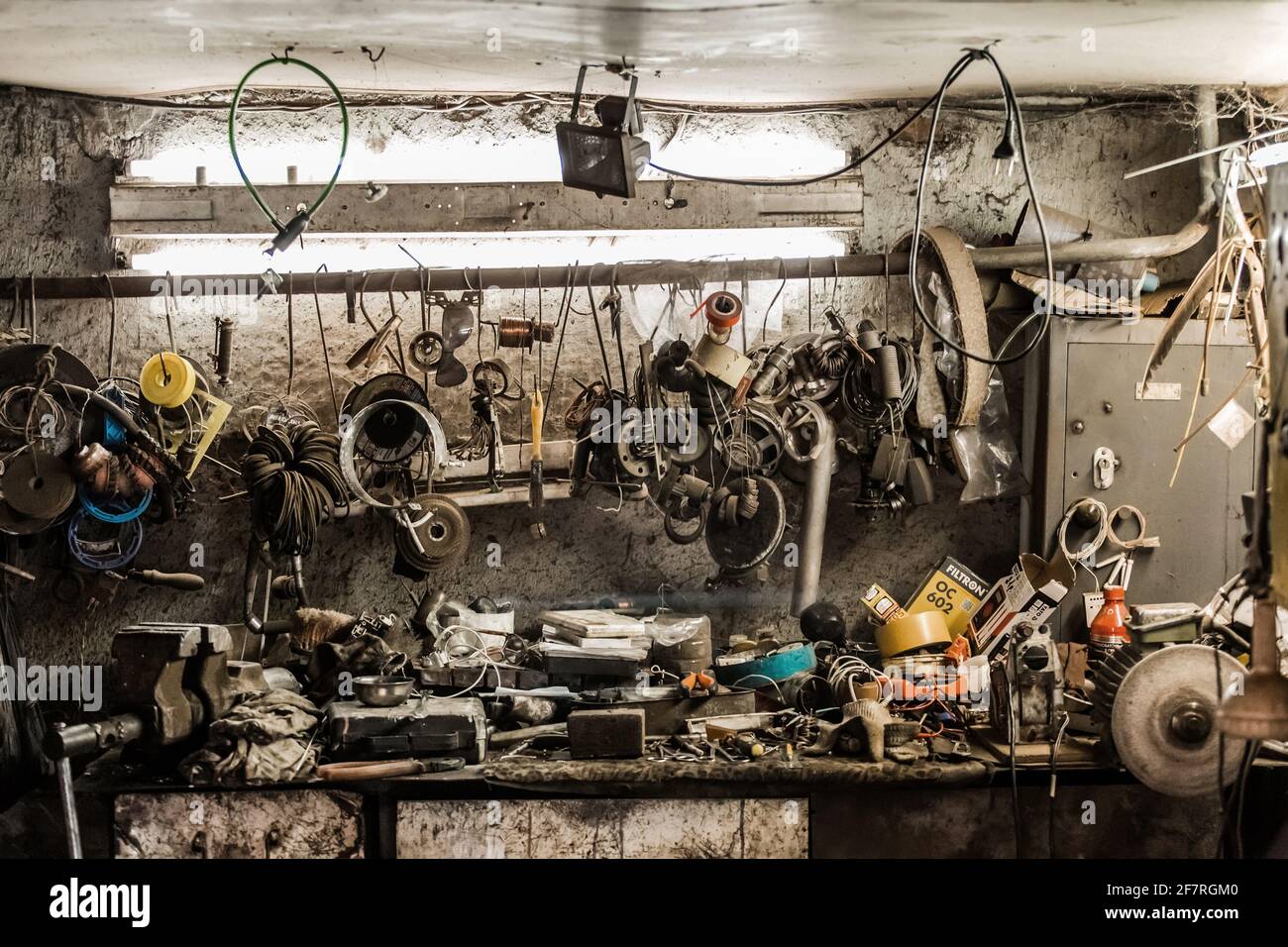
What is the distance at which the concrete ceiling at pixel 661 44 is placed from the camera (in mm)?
3520

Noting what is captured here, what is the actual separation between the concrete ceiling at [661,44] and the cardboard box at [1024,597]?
1.84m

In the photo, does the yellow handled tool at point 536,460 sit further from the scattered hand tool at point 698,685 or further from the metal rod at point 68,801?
the metal rod at point 68,801

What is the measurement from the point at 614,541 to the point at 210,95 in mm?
2373

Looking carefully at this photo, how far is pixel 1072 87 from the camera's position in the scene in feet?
15.1

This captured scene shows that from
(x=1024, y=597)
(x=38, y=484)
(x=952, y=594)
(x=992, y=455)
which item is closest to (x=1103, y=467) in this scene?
(x=992, y=455)

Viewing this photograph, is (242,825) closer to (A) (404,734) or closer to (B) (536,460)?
(A) (404,734)

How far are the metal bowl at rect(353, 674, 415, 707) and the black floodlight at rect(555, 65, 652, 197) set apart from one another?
5.92ft

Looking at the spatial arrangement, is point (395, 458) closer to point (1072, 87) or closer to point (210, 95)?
point (210, 95)

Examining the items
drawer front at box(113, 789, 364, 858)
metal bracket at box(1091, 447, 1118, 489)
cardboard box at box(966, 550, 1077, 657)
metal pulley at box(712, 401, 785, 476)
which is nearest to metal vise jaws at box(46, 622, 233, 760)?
drawer front at box(113, 789, 364, 858)

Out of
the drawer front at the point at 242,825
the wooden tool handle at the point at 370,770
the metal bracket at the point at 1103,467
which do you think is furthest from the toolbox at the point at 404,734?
the metal bracket at the point at 1103,467

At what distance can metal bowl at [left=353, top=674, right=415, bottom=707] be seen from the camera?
3885 mm

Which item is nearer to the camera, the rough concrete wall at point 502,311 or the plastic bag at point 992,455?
the plastic bag at point 992,455

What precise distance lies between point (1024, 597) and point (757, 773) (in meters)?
1.33

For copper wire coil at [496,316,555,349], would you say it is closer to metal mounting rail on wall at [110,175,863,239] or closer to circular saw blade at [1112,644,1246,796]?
metal mounting rail on wall at [110,175,863,239]
